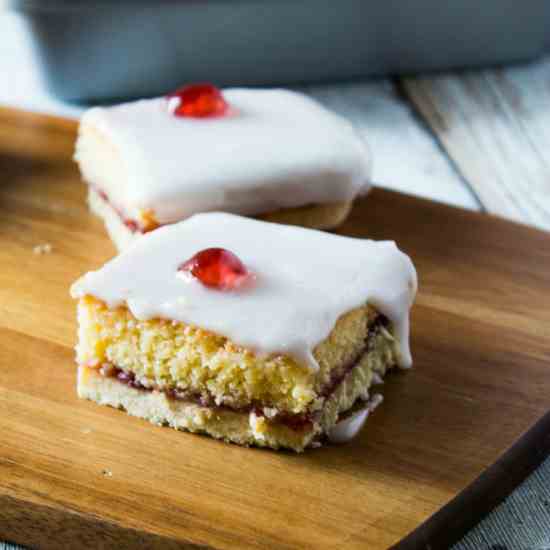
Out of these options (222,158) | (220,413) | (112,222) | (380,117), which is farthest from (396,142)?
(220,413)

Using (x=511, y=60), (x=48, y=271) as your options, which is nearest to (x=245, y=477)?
(x=48, y=271)

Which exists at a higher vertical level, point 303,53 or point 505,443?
point 505,443

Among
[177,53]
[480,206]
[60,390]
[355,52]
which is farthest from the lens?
[355,52]

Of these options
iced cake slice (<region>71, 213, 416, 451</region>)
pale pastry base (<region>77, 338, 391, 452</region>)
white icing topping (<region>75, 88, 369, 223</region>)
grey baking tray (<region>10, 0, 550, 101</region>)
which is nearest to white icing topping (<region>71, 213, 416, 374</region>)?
iced cake slice (<region>71, 213, 416, 451</region>)

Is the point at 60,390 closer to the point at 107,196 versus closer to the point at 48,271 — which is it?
the point at 48,271

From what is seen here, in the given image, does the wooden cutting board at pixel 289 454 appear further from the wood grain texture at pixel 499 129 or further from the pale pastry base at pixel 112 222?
the wood grain texture at pixel 499 129

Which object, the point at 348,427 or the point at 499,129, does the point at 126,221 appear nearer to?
the point at 348,427

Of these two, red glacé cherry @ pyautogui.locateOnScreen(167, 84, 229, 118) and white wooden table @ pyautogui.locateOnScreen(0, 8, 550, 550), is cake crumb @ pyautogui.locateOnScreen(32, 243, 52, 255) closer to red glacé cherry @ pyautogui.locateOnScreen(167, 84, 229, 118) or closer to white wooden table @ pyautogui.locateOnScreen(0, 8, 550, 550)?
red glacé cherry @ pyautogui.locateOnScreen(167, 84, 229, 118)
